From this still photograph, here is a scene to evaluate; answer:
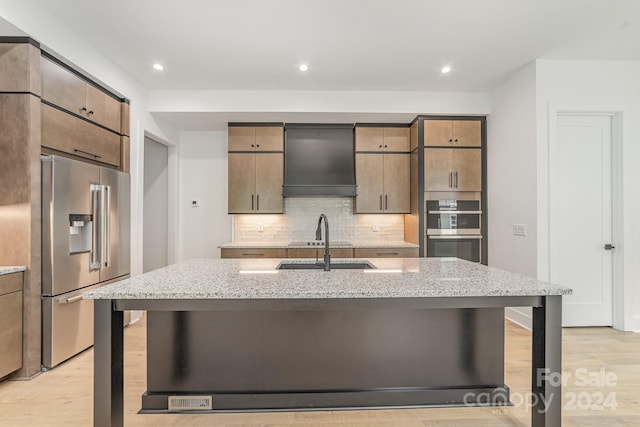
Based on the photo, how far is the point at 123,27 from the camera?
293cm

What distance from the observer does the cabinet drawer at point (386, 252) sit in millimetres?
4539

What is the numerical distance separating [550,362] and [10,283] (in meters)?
3.38

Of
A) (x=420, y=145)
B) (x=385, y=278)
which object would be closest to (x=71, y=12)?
(x=385, y=278)

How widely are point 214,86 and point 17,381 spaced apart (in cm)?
333

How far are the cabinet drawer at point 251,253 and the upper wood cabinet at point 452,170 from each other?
2.06m

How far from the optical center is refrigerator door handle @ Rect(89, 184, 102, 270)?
310 cm

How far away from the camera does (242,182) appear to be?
4770mm

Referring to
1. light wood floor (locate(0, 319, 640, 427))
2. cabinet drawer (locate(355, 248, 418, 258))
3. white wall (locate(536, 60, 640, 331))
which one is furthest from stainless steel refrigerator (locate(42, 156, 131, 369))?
white wall (locate(536, 60, 640, 331))

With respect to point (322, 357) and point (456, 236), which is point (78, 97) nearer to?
point (322, 357)

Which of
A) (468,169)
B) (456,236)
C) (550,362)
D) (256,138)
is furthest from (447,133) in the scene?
(550,362)

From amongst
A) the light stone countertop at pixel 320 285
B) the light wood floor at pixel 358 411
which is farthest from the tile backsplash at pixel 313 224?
the light stone countertop at pixel 320 285

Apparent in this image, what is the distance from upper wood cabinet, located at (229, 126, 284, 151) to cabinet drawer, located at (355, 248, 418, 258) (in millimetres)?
1754

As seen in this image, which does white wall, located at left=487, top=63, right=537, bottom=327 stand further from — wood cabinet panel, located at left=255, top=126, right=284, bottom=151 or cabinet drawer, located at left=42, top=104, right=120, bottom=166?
cabinet drawer, located at left=42, top=104, right=120, bottom=166

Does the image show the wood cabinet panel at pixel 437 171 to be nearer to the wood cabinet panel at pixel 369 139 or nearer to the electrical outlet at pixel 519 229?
the wood cabinet panel at pixel 369 139
